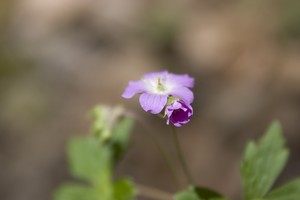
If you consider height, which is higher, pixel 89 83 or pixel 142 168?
pixel 89 83

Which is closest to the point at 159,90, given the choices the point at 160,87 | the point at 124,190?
the point at 160,87

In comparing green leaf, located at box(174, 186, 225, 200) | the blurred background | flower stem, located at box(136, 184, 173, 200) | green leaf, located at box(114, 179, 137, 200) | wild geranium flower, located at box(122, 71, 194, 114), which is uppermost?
the blurred background

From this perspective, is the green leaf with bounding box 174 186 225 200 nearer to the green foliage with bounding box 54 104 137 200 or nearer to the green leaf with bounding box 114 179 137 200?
the green leaf with bounding box 114 179 137 200

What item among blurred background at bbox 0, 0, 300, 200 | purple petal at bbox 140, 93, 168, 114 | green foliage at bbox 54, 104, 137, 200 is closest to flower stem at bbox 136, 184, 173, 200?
green foliage at bbox 54, 104, 137, 200

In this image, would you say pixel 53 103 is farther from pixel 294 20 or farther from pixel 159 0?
pixel 294 20

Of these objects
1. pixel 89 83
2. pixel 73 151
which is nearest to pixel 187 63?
pixel 89 83

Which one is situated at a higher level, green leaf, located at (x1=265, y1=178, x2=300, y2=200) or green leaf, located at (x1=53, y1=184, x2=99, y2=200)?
green leaf, located at (x1=53, y1=184, x2=99, y2=200)

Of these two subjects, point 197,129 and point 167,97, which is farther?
point 197,129

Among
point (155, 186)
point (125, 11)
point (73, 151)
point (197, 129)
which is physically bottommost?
point (73, 151)
